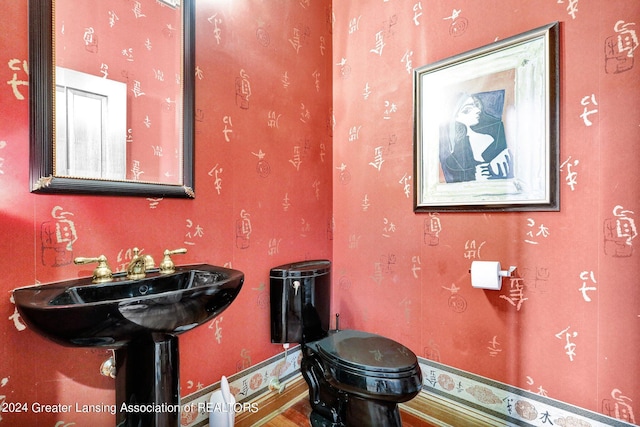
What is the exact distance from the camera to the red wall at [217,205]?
89 centimetres

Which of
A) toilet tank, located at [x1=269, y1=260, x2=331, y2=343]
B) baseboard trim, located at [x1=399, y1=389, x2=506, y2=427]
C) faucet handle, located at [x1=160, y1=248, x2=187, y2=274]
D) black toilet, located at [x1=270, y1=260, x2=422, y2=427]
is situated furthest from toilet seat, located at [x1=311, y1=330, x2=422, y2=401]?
faucet handle, located at [x1=160, y1=248, x2=187, y2=274]

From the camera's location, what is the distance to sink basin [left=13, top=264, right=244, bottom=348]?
2.32 ft

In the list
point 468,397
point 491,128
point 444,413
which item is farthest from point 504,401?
point 491,128

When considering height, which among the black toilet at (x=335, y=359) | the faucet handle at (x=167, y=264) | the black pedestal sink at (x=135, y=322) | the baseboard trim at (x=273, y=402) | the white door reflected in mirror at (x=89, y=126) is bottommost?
the baseboard trim at (x=273, y=402)

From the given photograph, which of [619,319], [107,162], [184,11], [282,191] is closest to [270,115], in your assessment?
[282,191]

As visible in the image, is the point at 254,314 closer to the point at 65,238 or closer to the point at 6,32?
the point at 65,238

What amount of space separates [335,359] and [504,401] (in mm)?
827

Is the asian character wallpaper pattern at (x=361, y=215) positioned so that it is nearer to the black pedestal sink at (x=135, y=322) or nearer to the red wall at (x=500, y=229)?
the red wall at (x=500, y=229)

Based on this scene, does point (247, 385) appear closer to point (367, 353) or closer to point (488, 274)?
point (367, 353)

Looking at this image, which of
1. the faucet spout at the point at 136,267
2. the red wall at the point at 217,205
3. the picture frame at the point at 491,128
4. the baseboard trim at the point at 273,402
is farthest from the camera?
the baseboard trim at the point at 273,402

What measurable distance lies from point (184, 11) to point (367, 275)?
1.63 meters

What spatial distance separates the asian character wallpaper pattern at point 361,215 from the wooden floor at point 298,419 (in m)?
0.32

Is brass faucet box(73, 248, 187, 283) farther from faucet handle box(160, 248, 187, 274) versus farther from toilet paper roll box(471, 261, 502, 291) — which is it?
toilet paper roll box(471, 261, 502, 291)

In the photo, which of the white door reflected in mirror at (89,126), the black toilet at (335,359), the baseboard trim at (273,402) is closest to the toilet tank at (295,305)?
the black toilet at (335,359)
